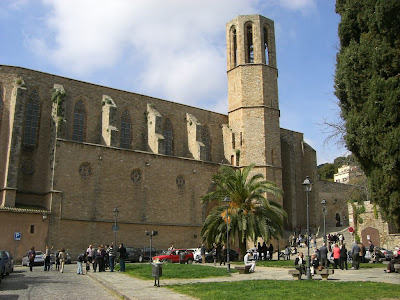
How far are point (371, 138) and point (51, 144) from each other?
A: 22399 millimetres

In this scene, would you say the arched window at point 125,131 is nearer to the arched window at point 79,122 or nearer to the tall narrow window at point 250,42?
the arched window at point 79,122

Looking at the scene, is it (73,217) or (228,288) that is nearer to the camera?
(228,288)

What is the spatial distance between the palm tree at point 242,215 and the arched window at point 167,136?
34.5 ft

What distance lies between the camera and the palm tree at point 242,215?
957 inches

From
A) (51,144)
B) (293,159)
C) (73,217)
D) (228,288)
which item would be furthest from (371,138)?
(293,159)

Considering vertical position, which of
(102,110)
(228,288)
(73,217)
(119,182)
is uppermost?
(102,110)

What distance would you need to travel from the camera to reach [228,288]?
1184 centimetres

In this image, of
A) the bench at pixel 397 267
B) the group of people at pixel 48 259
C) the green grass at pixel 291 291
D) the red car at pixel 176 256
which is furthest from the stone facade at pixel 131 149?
the bench at pixel 397 267

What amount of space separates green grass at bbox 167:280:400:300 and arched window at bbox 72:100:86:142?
69.8 feet

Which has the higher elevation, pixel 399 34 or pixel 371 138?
pixel 399 34

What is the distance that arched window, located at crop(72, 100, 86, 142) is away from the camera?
3198cm

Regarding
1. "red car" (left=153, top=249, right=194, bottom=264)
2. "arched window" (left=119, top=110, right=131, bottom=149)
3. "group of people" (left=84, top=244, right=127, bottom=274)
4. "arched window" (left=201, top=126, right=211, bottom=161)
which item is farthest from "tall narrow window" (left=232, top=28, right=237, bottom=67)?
"group of people" (left=84, top=244, right=127, bottom=274)

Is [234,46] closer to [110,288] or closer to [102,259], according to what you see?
[102,259]

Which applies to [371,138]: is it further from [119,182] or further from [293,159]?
[293,159]
